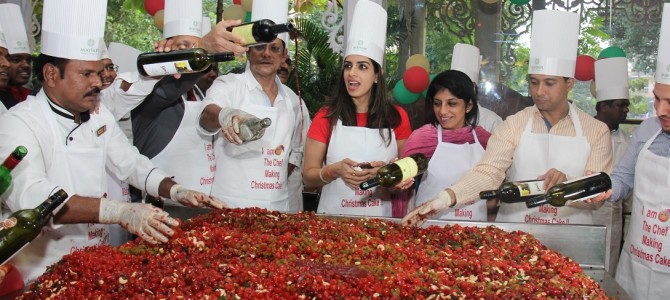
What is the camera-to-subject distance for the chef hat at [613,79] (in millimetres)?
5383

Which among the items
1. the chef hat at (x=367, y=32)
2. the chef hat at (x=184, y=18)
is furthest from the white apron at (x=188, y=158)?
the chef hat at (x=367, y=32)

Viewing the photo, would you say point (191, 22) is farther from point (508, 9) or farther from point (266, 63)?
point (508, 9)

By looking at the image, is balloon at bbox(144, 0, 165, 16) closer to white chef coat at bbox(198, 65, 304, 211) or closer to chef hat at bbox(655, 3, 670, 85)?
white chef coat at bbox(198, 65, 304, 211)

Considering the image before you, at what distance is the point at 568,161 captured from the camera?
3619 mm

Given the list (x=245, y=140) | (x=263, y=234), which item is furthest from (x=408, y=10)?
(x=263, y=234)

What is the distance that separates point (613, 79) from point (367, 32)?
8.50 feet

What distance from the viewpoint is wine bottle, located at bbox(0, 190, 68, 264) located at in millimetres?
2195

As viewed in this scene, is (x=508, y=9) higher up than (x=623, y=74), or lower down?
higher up

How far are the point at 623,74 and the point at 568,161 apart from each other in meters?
2.16

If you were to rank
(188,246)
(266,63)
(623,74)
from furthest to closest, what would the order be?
(623,74), (266,63), (188,246)

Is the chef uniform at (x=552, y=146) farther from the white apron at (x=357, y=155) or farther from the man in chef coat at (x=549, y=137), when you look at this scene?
the white apron at (x=357, y=155)

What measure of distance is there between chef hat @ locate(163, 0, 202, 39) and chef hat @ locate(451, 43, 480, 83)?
2.42 m

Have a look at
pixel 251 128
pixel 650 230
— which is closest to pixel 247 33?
pixel 251 128

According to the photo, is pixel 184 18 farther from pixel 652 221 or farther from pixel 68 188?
pixel 652 221
